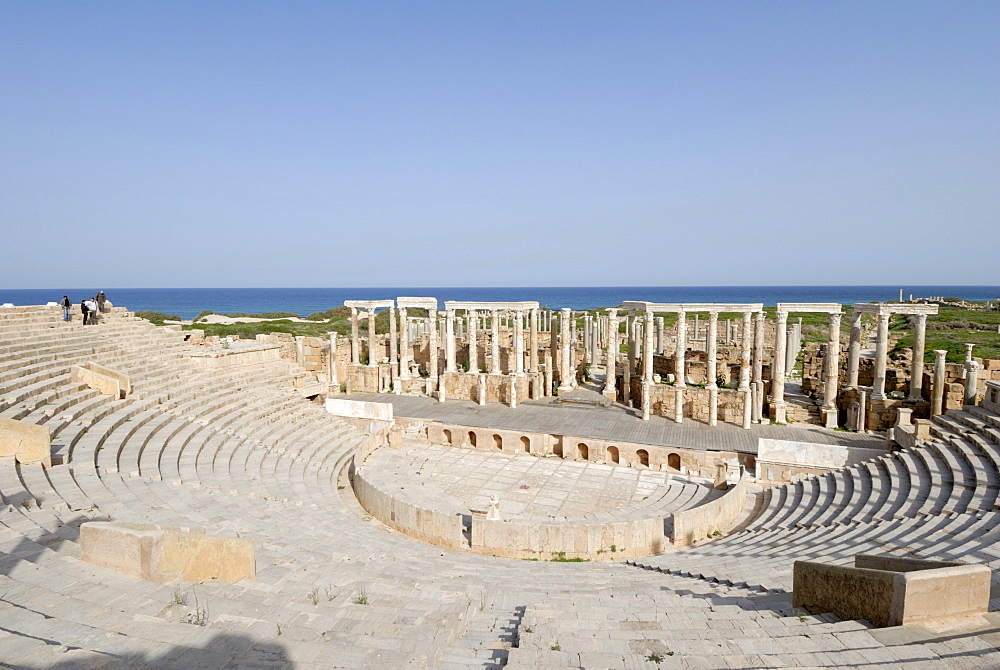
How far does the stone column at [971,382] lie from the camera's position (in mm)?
19250

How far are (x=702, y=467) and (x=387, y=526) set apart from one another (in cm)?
1129

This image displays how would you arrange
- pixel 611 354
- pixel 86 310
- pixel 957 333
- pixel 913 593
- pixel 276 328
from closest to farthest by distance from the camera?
pixel 913 593
pixel 86 310
pixel 611 354
pixel 957 333
pixel 276 328

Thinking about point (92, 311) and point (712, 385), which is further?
point (712, 385)

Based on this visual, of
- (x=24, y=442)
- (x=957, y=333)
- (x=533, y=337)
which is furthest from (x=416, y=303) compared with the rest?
(x=957, y=333)

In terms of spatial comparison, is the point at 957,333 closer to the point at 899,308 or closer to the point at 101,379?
the point at 899,308

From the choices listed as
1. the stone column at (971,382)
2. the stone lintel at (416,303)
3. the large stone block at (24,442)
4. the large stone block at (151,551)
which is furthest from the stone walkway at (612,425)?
the large stone block at (151,551)

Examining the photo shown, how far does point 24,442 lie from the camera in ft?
35.1

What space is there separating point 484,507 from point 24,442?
1009 centimetres

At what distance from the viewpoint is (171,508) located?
1055 cm

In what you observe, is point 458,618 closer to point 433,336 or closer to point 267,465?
point 267,465

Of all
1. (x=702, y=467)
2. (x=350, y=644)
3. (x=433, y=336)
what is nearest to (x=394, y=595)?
(x=350, y=644)

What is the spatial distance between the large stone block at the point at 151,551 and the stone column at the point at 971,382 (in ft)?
77.4

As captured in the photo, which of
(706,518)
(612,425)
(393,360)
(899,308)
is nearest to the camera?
(706,518)

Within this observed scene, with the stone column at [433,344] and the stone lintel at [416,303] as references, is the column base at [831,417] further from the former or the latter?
the stone lintel at [416,303]
